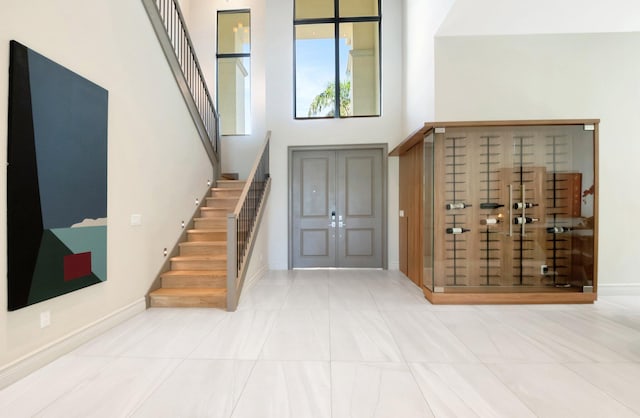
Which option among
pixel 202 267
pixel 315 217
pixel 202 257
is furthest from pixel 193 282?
pixel 315 217

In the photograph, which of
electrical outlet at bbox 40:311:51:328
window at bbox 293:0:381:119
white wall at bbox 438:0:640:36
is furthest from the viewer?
window at bbox 293:0:381:119

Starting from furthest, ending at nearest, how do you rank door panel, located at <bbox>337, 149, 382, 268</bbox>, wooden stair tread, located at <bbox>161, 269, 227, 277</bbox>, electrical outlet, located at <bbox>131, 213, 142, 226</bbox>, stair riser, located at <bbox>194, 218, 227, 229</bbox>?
door panel, located at <bbox>337, 149, 382, 268</bbox> → stair riser, located at <bbox>194, 218, 227, 229</bbox> → wooden stair tread, located at <bbox>161, 269, 227, 277</bbox> → electrical outlet, located at <bbox>131, 213, 142, 226</bbox>

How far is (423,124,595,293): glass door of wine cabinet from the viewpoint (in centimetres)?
396

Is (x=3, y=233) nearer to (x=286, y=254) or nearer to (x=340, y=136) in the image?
(x=286, y=254)

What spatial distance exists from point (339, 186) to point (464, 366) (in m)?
4.26

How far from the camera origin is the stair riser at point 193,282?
3953mm

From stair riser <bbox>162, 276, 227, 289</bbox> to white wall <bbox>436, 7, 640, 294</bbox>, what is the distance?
366 centimetres

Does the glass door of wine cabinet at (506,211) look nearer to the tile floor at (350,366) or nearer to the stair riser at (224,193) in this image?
the tile floor at (350,366)

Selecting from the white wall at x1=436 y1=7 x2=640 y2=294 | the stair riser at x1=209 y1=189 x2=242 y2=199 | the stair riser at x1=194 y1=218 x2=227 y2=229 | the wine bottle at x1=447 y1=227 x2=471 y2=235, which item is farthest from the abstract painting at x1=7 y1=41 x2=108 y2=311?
the wine bottle at x1=447 y1=227 x2=471 y2=235

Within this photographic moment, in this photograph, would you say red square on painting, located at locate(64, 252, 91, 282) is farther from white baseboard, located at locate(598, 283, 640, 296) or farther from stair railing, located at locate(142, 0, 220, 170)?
white baseboard, located at locate(598, 283, 640, 296)

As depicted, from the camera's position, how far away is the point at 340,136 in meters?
6.04

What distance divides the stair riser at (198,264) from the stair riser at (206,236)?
1.67 feet

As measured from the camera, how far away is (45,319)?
237 cm

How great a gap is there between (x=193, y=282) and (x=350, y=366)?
8.44 ft
